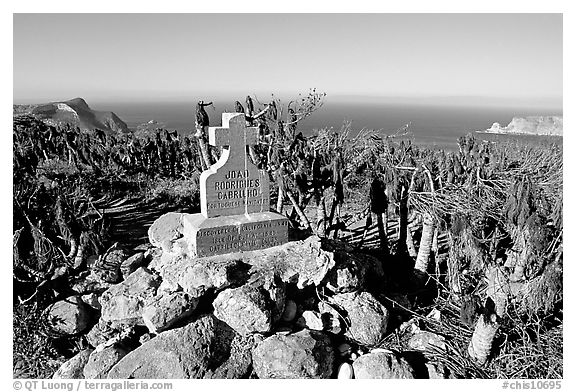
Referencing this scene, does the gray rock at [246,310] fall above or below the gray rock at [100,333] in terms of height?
above

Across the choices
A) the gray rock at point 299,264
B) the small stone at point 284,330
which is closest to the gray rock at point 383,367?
the small stone at point 284,330

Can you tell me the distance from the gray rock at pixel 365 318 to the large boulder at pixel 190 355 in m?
A: 1.78

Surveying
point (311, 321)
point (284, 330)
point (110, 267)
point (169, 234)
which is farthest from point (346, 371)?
point (110, 267)

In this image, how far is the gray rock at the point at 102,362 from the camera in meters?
6.43

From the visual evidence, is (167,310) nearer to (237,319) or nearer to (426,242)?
(237,319)

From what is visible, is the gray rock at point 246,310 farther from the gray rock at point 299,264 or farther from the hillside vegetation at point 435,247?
the hillside vegetation at point 435,247

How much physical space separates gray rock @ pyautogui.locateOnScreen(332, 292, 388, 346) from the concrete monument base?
1598mm

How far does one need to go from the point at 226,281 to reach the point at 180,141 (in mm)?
21388

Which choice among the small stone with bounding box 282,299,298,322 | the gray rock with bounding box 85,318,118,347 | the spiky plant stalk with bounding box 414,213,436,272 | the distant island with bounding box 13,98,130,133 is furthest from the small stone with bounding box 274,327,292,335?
the distant island with bounding box 13,98,130,133

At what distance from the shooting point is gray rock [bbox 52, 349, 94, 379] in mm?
6641

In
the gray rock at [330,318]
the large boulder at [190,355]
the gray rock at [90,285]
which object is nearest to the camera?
the large boulder at [190,355]

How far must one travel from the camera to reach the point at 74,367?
22.1 feet

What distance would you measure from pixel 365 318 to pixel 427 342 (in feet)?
3.31
